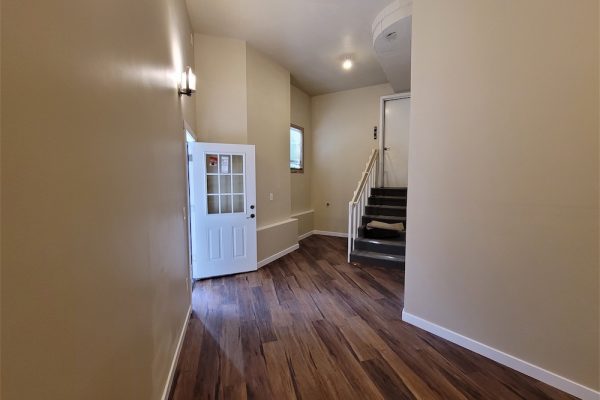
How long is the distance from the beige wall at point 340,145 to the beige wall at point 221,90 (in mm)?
2840

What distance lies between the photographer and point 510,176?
1.86m

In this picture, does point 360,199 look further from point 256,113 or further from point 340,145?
point 256,113

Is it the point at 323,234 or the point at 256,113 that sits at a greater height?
the point at 256,113

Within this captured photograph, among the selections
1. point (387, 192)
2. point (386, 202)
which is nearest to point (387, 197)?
point (386, 202)

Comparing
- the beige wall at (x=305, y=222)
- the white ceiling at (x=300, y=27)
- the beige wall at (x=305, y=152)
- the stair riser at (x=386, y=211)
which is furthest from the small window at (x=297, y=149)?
the stair riser at (x=386, y=211)

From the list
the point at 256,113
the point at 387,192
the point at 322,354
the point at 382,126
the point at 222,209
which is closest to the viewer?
the point at 322,354

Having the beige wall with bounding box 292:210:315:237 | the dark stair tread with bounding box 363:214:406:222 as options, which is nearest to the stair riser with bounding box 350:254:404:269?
the dark stair tread with bounding box 363:214:406:222

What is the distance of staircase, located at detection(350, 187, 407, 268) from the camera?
411cm

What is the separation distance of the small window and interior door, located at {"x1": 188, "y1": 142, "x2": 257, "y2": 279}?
2.20 m

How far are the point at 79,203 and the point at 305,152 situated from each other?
18.5ft

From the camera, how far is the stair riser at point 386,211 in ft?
15.7

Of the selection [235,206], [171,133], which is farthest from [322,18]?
[235,206]

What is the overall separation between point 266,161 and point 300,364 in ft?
10.1

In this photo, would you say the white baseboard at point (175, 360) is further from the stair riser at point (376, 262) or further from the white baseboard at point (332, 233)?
the white baseboard at point (332, 233)
